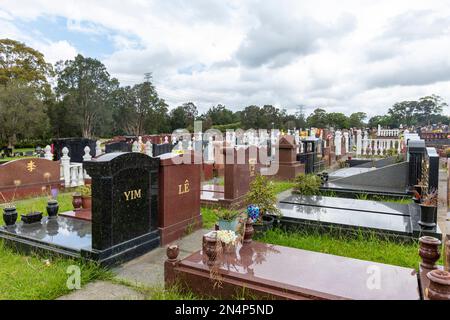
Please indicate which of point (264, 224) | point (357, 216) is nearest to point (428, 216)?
point (357, 216)

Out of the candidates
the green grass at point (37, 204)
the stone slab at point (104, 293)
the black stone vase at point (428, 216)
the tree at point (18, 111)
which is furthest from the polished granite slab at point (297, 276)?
the tree at point (18, 111)

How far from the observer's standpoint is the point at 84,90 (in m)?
40.9

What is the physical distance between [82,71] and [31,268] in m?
43.1

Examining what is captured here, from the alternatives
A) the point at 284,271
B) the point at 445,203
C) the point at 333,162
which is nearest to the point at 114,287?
the point at 284,271

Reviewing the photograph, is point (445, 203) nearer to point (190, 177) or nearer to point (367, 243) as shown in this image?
point (367, 243)

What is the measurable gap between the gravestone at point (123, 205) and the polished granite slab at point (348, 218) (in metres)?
2.15

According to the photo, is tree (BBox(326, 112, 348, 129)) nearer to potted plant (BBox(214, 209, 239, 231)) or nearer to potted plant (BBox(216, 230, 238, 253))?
potted plant (BBox(214, 209, 239, 231))

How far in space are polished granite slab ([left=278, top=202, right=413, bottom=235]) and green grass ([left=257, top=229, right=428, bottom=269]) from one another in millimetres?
201

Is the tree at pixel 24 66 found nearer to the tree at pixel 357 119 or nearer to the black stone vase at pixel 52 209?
the black stone vase at pixel 52 209

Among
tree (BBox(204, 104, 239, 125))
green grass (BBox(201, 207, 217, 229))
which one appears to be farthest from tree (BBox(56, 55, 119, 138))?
green grass (BBox(201, 207, 217, 229))

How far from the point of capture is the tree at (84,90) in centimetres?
4022

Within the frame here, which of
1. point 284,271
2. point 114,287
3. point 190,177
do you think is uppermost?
point 190,177

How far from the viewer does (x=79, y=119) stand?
39344 mm

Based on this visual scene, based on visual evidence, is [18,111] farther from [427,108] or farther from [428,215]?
[427,108]
